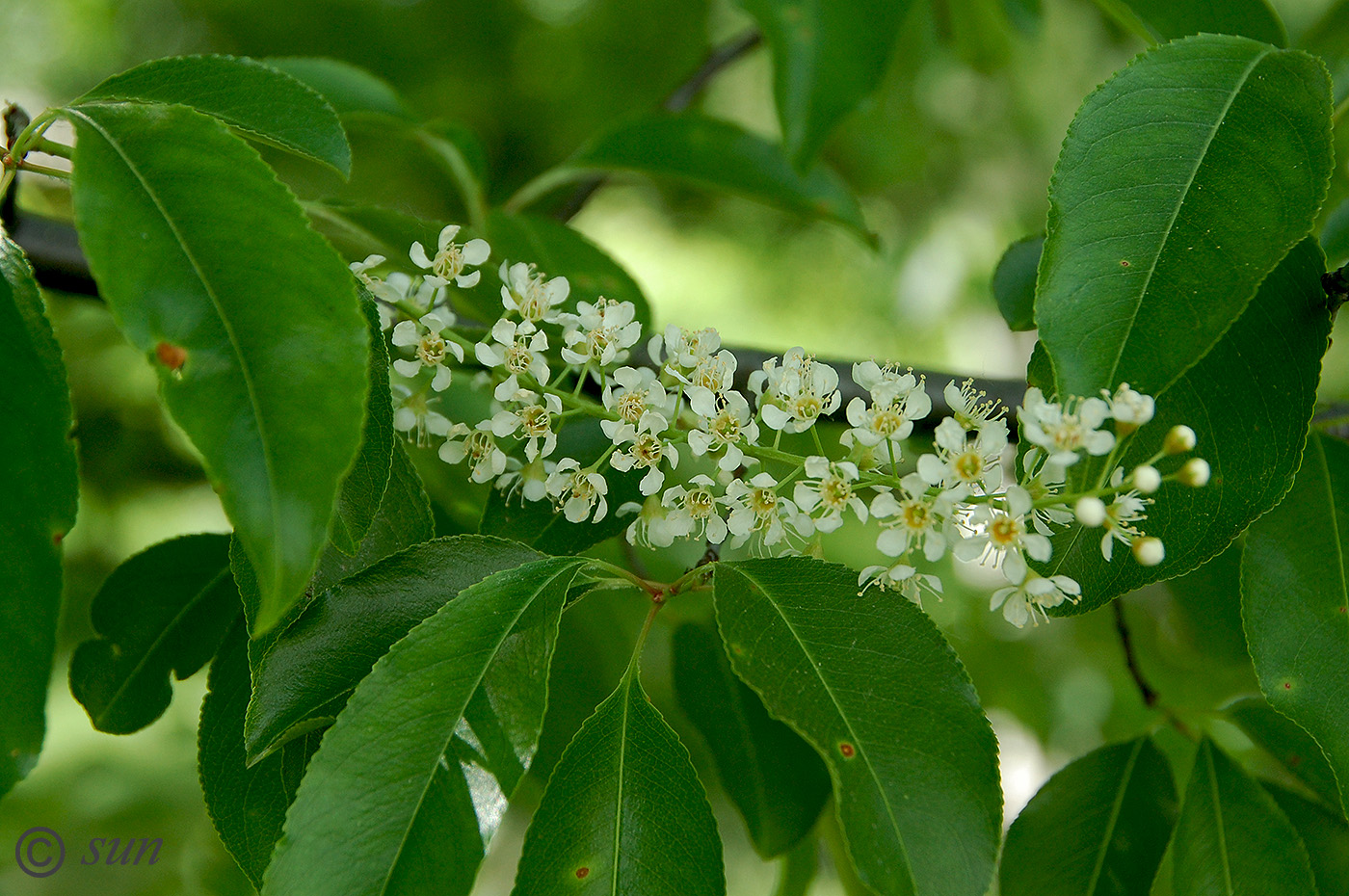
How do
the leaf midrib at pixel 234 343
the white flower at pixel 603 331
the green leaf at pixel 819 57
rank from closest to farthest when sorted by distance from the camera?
the leaf midrib at pixel 234 343
the white flower at pixel 603 331
the green leaf at pixel 819 57

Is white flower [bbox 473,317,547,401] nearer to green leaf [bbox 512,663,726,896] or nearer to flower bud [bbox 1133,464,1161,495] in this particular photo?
green leaf [bbox 512,663,726,896]

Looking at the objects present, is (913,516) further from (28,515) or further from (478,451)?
(28,515)

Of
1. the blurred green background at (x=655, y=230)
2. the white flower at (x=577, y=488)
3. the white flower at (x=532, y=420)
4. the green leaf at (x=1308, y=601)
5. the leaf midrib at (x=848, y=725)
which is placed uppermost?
the white flower at (x=532, y=420)

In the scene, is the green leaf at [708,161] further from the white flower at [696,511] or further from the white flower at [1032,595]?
the white flower at [1032,595]

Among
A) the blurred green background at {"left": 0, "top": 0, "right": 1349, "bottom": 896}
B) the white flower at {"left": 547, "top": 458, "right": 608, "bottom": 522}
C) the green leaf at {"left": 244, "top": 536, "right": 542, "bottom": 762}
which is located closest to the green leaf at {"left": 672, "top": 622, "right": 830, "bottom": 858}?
the white flower at {"left": 547, "top": 458, "right": 608, "bottom": 522}

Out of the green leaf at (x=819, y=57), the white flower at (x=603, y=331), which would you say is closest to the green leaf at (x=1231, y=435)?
the white flower at (x=603, y=331)

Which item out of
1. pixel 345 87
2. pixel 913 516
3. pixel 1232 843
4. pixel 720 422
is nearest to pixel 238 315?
pixel 720 422
